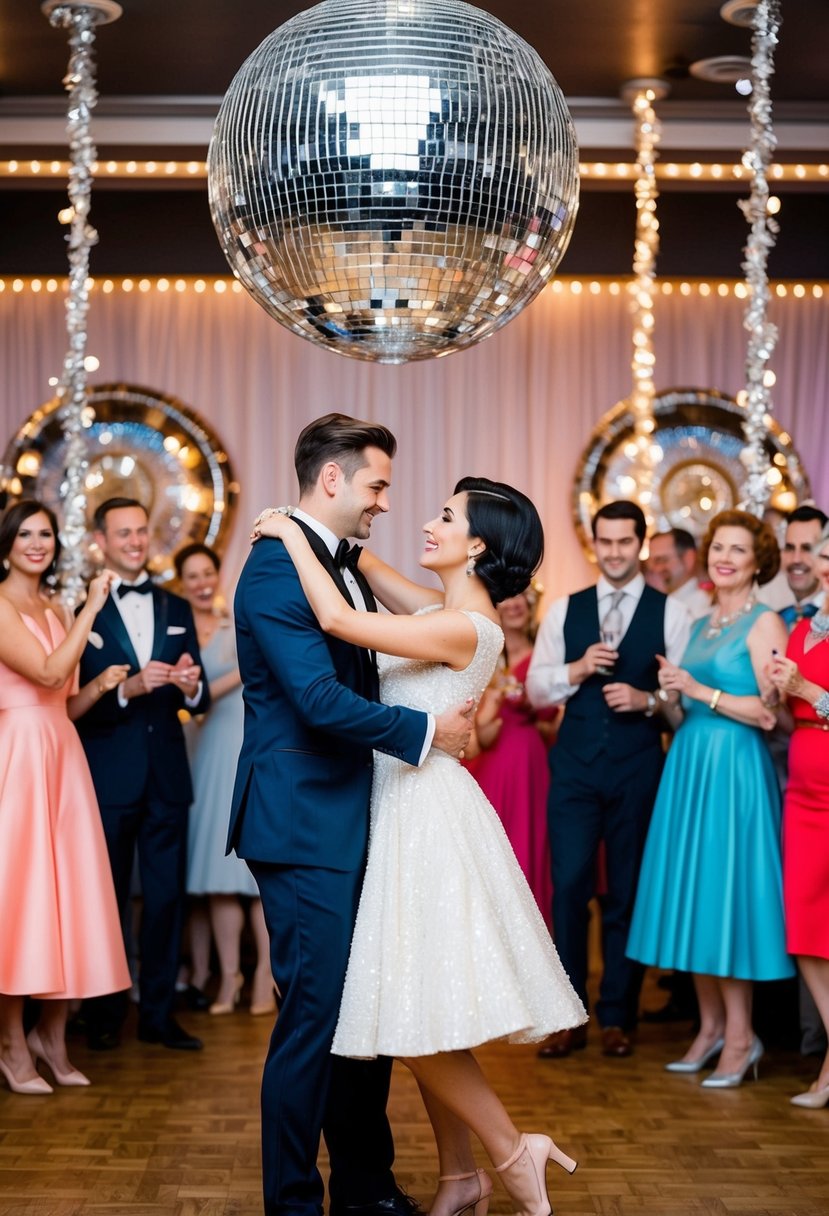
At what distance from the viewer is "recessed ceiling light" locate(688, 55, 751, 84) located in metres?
5.49

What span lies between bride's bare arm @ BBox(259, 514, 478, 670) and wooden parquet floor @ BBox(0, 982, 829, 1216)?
4.27 ft

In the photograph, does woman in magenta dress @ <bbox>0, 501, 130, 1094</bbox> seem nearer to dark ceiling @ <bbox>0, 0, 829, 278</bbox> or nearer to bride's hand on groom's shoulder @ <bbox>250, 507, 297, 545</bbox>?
bride's hand on groom's shoulder @ <bbox>250, 507, 297, 545</bbox>

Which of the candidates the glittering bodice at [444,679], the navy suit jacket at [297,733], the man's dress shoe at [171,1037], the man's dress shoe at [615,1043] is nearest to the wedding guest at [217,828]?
the man's dress shoe at [171,1037]

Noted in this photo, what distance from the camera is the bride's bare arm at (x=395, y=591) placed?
3453mm

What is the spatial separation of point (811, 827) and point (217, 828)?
2.22m

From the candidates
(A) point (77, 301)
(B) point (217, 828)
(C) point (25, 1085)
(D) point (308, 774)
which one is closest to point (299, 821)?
(D) point (308, 774)

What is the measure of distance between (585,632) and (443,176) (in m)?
2.88

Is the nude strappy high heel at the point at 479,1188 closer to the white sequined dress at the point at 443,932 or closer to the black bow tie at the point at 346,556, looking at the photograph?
the white sequined dress at the point at 443,932

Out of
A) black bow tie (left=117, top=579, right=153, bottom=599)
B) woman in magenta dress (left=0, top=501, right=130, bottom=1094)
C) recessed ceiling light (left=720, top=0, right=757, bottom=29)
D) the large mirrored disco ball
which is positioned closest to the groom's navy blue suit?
the large mirrored disco ball

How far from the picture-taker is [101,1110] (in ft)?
12.9

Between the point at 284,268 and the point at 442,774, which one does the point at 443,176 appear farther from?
the point at 442,774

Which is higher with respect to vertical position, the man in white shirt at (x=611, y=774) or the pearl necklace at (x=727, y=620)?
the pearl necklace at (x=727, y=620)

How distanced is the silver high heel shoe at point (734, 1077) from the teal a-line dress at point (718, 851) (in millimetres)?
273

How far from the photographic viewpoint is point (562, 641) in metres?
4.89
